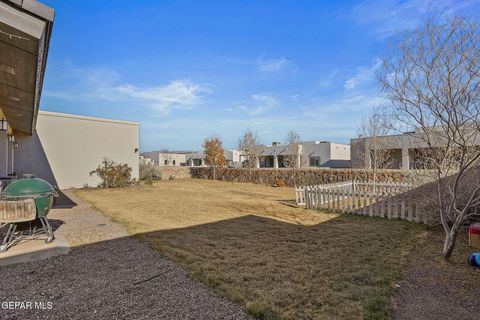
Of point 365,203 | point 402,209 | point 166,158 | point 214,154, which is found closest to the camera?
point 402,209

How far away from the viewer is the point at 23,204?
4.59m

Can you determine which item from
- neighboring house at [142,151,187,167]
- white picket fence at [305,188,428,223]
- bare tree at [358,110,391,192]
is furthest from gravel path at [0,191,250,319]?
neighboring house at [142,151,187,167]

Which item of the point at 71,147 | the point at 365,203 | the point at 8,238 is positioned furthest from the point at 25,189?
A: the point at 71,147

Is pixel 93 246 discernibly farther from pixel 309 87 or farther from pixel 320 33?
pixel 309 87

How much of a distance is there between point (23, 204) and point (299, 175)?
16.3 m

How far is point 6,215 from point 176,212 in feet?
15.6

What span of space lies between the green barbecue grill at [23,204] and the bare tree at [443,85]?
6330 mm

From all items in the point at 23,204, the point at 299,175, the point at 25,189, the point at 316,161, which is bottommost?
the point at 299,175

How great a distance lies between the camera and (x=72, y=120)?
17.0 m

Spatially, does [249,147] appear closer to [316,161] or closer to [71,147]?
[316,161]

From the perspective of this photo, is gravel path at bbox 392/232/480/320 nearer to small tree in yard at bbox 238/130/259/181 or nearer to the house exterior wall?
small tree in yard at bbox 238/130/259/181

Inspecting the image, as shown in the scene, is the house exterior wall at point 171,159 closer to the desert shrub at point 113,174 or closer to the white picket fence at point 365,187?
the desert shrub at point 113,174

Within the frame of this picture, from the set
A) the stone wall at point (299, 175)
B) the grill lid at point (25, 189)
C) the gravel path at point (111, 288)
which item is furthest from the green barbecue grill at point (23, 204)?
the stone wall at point (299, 175)

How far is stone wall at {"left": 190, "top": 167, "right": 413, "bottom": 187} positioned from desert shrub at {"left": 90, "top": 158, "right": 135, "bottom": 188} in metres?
9.48
